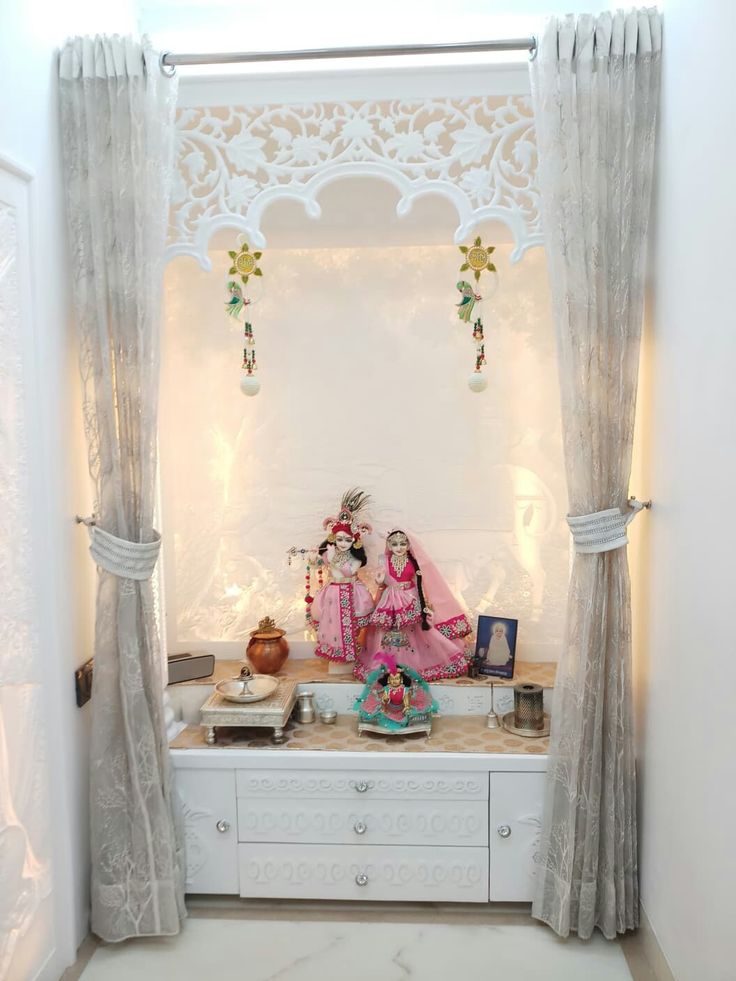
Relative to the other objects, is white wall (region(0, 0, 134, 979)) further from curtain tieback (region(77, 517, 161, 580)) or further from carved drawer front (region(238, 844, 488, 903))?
carved drawer front (region(238, 844, 488, 903))

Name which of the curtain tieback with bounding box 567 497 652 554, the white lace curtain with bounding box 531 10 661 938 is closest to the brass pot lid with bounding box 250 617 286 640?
the white lace curtain with bounding box 531 10 661 938

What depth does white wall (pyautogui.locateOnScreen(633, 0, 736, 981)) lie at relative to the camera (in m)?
1.72

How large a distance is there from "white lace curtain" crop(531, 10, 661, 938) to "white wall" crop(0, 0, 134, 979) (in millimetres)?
1310

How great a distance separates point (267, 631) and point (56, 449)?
3.58 feet

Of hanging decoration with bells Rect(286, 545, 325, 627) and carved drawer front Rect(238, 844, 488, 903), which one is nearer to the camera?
carved drawer front Rect(238, 844, 488, 903)

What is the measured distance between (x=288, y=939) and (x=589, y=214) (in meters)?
2.21

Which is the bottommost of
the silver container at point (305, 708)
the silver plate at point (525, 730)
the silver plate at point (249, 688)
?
the silver plate at point (525, 730)

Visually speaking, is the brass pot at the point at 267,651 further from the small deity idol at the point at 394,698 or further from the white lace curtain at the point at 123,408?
the white lace curtain at the point at 123,408

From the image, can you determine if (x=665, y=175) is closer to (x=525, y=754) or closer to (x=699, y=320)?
(x=699, y=320)

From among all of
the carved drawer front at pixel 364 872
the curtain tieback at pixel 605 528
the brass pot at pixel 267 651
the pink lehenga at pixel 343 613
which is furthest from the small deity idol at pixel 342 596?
the curtain tieback at pixel 605 528

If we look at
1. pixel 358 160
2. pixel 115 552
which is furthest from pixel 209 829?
Result: pixel 358 160

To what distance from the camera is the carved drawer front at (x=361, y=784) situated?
2430mm

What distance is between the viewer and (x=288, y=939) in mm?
2346

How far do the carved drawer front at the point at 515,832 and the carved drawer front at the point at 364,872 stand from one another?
48 mm
